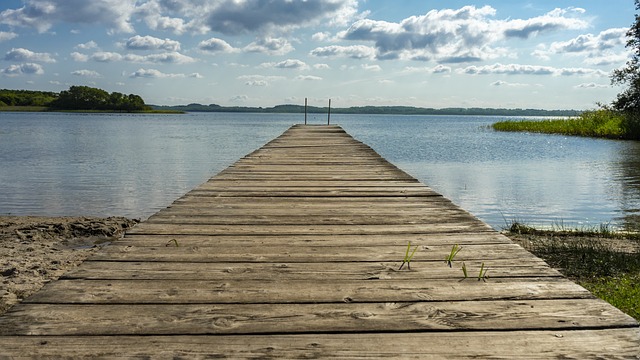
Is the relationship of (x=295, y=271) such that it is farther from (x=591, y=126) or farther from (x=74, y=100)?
(x=74, y=100)

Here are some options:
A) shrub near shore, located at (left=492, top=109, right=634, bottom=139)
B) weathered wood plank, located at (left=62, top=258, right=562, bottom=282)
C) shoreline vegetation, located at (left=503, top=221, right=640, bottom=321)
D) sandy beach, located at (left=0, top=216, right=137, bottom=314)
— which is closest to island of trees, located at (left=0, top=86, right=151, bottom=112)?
shrub near shore, located at (left=492, top=109, right=634, bottom=139)

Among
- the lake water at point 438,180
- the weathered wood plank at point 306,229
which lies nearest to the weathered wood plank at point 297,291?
the weathered wood plank at point 306,229

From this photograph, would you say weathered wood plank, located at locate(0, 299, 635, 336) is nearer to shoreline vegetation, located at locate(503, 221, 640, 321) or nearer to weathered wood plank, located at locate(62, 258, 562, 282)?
weathered wood plank, located at locate(62, 258, 562, 282)

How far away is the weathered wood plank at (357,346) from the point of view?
170 cm

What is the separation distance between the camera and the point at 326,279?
8.11 ft

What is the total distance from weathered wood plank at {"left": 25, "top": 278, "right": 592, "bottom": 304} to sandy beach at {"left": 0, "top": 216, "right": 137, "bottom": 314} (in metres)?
3.27

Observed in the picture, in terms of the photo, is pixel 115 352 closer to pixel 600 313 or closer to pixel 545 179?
pixel 600 313

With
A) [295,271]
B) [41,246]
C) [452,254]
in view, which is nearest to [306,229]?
[295,271]

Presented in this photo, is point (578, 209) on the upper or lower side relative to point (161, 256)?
lower

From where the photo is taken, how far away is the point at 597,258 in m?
5.97

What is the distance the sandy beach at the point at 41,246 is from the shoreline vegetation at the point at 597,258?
536cm

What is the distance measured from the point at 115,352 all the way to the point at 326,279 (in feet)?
3.36

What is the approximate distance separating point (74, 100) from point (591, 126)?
4905 inches

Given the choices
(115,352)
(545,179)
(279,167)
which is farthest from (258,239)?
(545,179)
